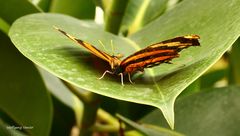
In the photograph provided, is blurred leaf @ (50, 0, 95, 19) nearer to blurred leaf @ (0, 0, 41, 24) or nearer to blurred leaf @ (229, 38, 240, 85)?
blurred leaf @ (0, 0, 41, 24)

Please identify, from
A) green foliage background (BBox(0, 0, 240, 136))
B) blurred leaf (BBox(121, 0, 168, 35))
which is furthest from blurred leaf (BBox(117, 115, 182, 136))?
blurred leaf (BBox(121, 0, 168, 35))

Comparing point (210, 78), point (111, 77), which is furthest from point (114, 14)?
point (210, 78)

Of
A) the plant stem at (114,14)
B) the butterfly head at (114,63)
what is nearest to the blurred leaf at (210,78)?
the plant stem at (114,14)

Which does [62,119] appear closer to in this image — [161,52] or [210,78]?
[210,78]

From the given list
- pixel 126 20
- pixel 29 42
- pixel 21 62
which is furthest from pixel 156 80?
pixel 126 20

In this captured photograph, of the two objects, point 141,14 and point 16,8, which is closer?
point 16,8
